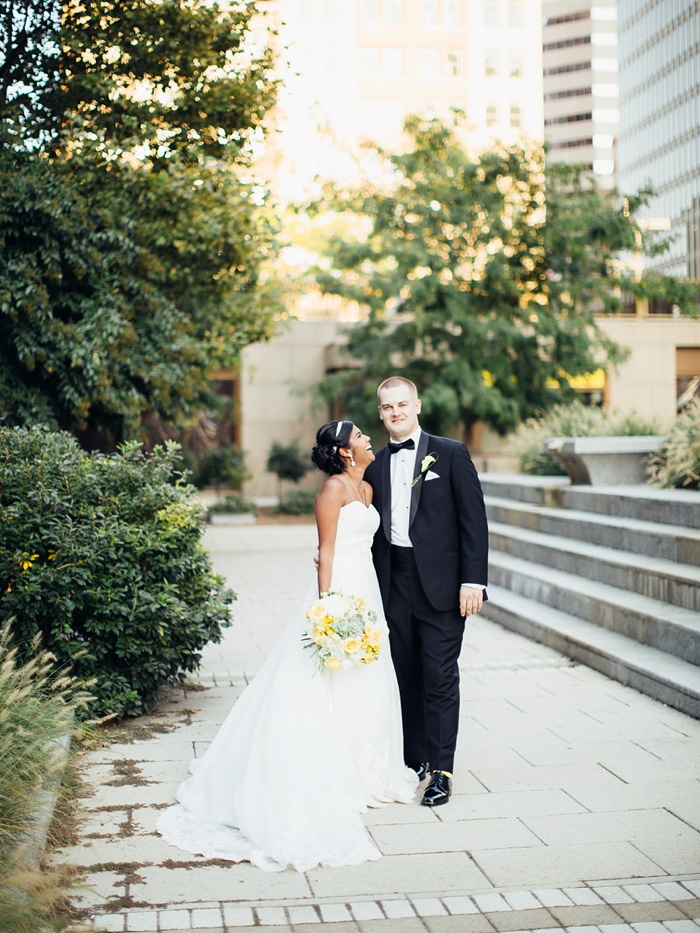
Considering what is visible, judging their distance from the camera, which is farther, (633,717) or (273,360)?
(273,360)

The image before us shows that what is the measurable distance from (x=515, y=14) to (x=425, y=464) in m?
75.6

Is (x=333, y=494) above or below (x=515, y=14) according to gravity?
below

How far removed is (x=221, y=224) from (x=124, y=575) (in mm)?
6811

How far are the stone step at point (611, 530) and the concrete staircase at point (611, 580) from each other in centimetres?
1

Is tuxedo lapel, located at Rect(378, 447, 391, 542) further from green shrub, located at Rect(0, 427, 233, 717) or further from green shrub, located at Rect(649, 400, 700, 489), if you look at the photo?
green shrub, located at Rect(649, 400, 700, 489)

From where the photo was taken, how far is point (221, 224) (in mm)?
12102

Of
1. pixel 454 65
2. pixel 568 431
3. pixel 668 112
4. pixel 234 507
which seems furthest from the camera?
pixel 454 65

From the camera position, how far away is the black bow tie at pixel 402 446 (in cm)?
528

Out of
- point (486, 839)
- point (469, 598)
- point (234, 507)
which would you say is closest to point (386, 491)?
point (469, 598)

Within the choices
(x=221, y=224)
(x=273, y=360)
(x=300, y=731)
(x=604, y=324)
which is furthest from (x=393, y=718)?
(x=604, y=324)

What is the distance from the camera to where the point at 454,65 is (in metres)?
→ 70.8

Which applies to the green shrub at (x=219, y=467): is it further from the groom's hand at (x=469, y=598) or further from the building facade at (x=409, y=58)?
the building facade at (x=409, y=58)

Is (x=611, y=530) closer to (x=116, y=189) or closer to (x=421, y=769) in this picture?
(x=421, y=769)

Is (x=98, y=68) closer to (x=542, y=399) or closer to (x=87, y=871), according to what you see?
(x=87, y=871)
